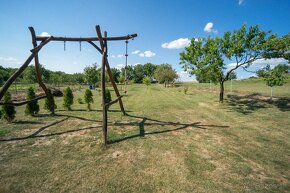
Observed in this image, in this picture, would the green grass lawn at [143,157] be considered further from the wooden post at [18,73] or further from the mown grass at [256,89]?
the mown grass at [256,89]

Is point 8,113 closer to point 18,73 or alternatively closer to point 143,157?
point 18,73

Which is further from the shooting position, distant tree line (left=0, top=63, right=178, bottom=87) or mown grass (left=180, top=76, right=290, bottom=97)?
distant tree line (left=0, top=63, right=178, bottom=87)

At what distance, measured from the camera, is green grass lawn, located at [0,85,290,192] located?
4555 mm

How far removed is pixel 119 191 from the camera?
4297 millimetres

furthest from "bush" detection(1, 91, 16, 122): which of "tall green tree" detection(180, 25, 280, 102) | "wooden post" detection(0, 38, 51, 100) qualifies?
"tall green tree" detection(180, 25, 280, 102)

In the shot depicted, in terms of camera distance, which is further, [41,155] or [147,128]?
[147,128]

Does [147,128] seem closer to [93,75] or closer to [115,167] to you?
[115,167]

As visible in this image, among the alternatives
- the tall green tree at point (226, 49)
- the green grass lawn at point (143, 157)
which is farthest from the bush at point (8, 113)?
the tall green tree at point (226, 49)

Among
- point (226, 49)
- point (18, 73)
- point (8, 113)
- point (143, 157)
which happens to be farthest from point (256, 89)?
point (8, 113)

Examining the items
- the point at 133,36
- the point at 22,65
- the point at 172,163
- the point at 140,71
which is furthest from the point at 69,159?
the point at 140,71

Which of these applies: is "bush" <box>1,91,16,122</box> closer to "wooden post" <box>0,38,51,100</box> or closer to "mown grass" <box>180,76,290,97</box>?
"wooden post" <box>0,38,51,100</box>

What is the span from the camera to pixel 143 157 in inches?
237

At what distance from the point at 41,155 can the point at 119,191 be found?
3.53m

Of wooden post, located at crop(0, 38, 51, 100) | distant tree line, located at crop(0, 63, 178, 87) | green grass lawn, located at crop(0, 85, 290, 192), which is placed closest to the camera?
green grass lawn, located at crop(0, 85, 290, 192)
